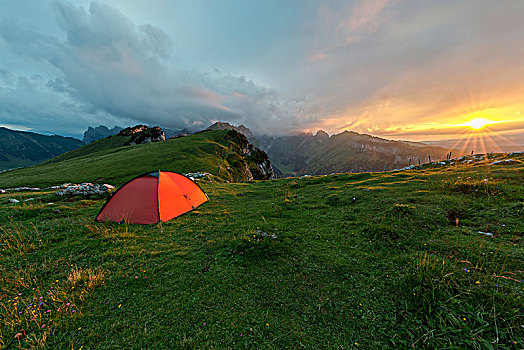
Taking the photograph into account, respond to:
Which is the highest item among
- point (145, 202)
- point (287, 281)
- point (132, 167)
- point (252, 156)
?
point (252, 156)

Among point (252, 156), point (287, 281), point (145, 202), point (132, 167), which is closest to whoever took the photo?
point (287, 281)

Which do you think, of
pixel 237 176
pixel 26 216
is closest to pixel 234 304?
pixel 26 216

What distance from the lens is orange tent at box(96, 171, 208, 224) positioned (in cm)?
1139

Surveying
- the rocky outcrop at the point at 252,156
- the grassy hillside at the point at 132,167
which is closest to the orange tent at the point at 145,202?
the grassy hillside at the point at 132,167

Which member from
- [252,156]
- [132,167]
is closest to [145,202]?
[132,167]

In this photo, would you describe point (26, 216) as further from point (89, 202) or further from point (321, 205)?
point (321, 205)

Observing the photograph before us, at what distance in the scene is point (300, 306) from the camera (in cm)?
503

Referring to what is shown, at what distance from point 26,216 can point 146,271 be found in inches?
532

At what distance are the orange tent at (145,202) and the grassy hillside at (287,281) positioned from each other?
103cm

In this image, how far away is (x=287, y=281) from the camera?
5.92 metres

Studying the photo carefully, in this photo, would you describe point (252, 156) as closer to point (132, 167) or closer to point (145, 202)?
point (132, 167)

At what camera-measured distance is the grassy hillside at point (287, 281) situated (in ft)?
13.6

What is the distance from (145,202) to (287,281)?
1034cm

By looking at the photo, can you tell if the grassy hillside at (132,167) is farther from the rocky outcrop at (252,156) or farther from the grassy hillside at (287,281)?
the grassy hillside at (287,281)
